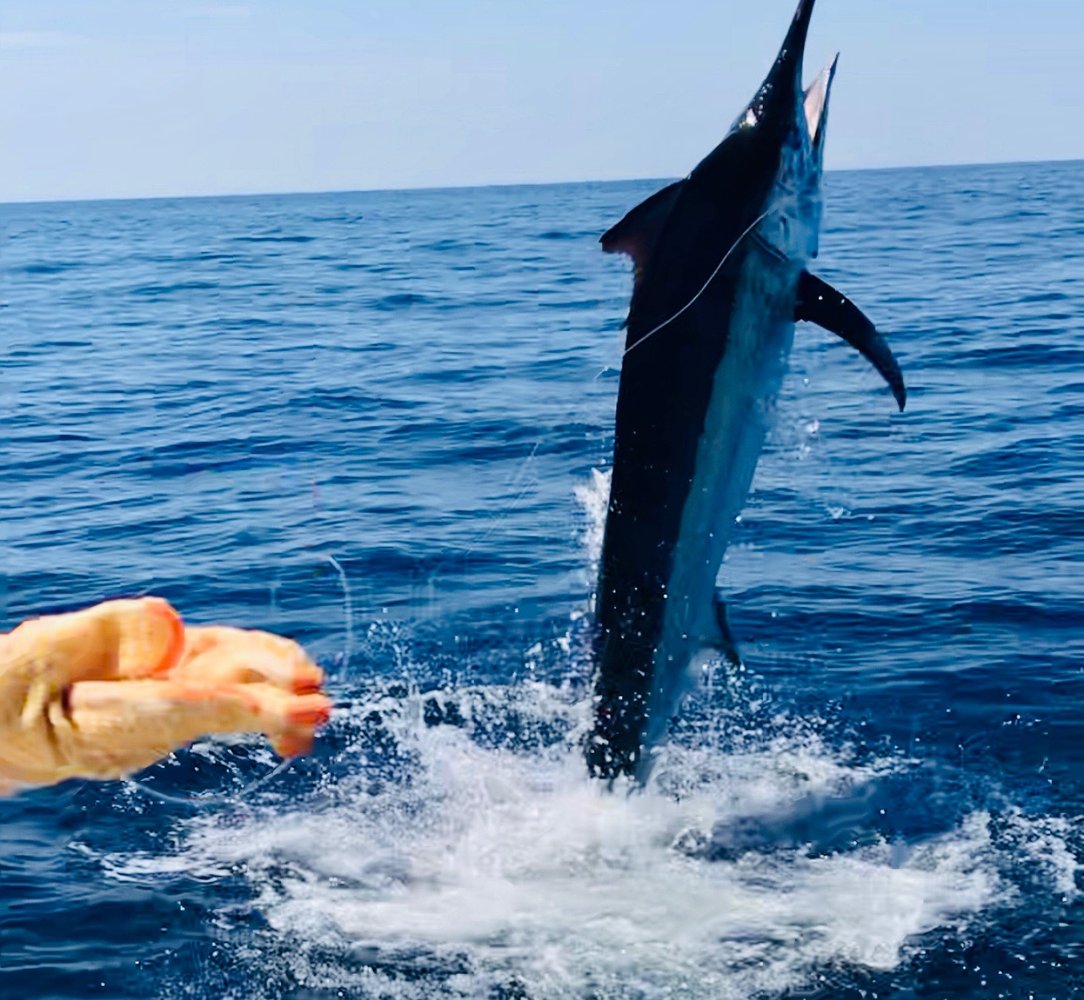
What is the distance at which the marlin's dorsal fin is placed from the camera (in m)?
5.70

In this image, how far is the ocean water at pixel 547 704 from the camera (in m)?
6.70

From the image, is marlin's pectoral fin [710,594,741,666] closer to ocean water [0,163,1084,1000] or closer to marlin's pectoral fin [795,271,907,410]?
ocean water [0,163,1084,1000]

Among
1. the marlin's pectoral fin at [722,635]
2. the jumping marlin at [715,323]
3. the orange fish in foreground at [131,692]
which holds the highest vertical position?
the jumping marlin at [715,323]

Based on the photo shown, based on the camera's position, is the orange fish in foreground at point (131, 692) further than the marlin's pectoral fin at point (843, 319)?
No

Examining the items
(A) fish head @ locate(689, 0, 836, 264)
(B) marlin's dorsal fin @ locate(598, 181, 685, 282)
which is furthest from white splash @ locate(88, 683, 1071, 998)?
(A) fish head @ locate(689, 0, 836, 264)

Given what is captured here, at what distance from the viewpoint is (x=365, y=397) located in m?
19.4

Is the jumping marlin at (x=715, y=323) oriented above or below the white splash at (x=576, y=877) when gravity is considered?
above

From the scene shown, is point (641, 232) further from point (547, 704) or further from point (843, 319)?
point (547, 704)

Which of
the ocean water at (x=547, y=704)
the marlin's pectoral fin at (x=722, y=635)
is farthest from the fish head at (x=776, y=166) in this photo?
the marlin's pectoral fin at (x=722, y=635)

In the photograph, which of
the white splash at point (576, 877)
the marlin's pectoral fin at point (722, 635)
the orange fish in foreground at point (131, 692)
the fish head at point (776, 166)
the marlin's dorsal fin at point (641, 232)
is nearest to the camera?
the orange fish in foreground at point (131, 692)

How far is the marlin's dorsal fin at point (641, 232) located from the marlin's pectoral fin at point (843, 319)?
1.95 ft

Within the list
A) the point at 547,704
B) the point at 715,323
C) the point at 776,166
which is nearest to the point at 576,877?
the point at 547,704

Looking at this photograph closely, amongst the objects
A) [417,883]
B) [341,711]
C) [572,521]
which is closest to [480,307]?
[572,521]

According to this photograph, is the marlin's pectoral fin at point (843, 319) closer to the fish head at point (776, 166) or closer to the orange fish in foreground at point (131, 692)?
the fish head at point (776, 166)
